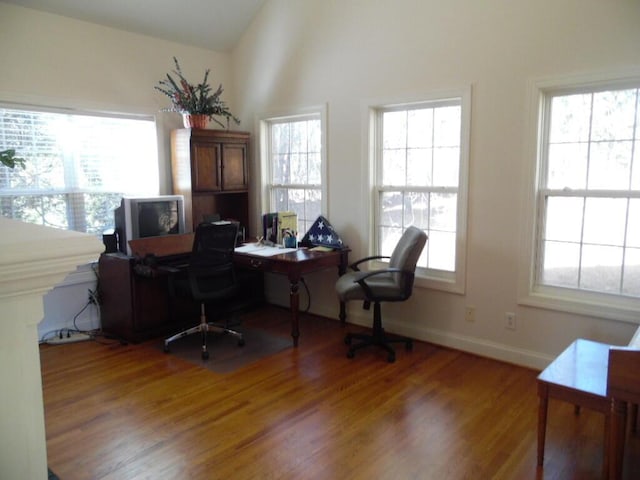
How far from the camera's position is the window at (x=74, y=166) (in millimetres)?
3906

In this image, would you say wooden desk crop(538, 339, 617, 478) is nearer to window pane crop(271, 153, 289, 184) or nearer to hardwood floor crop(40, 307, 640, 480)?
hardwood floor crop(40, 307, 640, 480)

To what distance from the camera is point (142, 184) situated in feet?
15.5

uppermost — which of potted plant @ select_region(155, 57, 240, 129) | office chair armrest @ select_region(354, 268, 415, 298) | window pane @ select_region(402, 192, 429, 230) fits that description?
potted plant @ select_region(155, 57, 240, 129)

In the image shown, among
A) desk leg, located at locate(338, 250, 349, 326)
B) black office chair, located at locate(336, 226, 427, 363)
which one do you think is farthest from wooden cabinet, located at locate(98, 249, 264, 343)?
black office chair, located at locate(336, 226, 427, 363)

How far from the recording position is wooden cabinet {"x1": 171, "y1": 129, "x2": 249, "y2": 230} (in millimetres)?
4609

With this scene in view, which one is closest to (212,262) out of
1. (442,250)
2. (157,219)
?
(157,219)

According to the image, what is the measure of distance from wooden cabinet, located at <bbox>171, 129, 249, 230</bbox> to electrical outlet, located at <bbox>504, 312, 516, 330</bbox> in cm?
286

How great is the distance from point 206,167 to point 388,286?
7.11 ft

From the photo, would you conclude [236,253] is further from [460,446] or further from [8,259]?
[8,259]

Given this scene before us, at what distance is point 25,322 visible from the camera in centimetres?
71

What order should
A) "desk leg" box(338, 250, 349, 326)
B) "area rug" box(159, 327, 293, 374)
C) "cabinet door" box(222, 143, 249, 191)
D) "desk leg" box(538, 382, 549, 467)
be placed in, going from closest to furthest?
"desk leg" box(538, 382, 549, 467) < "area rug" box(159, 327, 293, 374) < "desk leg" box(338, 250, 349, 326) < "cabinet door" box(222, 143, 249, 191)

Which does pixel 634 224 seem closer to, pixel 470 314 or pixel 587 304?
pixel 587 304

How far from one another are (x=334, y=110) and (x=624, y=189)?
240cm

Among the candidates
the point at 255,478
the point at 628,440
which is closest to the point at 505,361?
the point at 628,440
